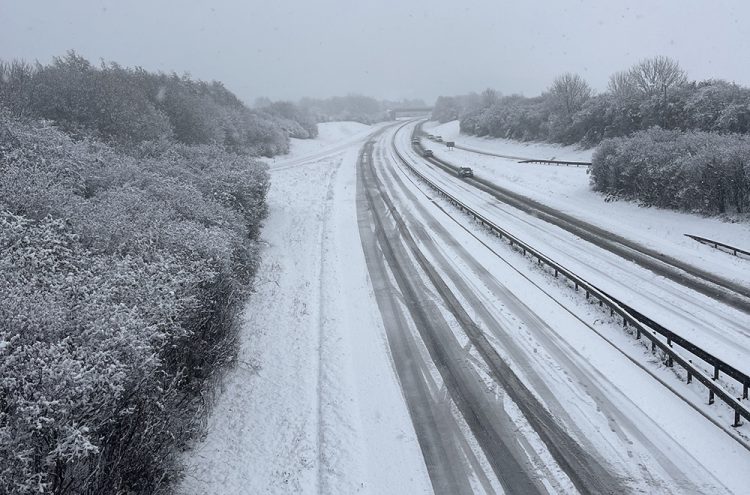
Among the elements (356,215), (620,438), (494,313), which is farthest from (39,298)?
(356,215)

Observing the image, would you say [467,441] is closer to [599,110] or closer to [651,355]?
[651,355]

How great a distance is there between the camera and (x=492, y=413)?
37.0 feet

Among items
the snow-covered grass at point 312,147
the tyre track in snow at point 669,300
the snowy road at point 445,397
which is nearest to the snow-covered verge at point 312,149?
the snow-covered grass at point 312,147

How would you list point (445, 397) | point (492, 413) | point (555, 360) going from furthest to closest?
point (555, 360) → point (445, 397) → point (492, 413)

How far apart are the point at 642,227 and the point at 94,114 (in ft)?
129

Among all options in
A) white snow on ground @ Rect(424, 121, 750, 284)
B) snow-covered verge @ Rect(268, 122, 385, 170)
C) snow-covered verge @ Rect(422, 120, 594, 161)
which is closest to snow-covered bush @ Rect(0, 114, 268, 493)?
white snow on ground @ Rect(424, 121, 750, 284)

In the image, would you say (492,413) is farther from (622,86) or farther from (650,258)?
(622,86)

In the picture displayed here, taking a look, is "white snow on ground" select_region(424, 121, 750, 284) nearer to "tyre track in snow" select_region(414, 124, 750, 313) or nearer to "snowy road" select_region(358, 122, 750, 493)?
"tyre track in snow" select_region(414, 124, 750, 313)

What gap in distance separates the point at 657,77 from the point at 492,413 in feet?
176

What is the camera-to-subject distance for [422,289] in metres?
19.3

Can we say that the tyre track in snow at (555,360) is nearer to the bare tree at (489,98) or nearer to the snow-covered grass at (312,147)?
the snow-covered grass at (312,147)

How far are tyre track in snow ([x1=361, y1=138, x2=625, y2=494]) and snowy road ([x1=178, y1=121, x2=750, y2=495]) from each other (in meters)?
0.04

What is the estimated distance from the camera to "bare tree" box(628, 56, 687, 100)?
4922 cm

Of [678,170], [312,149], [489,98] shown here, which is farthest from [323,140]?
[678,170]
